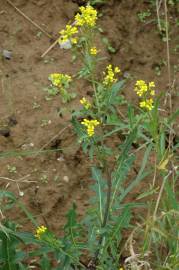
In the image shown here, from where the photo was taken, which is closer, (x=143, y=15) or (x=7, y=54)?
(x=7, y=54)

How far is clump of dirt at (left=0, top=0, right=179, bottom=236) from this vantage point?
3119 mm

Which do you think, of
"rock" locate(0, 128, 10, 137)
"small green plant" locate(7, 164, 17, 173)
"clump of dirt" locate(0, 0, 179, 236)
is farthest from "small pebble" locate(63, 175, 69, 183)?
"rock" locate(0, 128, 10, 137)

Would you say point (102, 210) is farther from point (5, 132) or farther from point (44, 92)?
point (44, 92)

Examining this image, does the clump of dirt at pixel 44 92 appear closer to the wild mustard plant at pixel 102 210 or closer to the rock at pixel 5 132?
the rock at pixel 5 132

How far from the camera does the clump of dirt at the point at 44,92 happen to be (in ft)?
10.2

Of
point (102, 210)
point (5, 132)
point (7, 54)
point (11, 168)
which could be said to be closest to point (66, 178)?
point (11, 168)

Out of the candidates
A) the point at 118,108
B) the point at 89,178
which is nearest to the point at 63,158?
the point at 89,178

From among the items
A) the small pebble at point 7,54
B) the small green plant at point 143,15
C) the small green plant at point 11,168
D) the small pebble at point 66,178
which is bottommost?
the small pebble at point 66,178

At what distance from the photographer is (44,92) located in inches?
139

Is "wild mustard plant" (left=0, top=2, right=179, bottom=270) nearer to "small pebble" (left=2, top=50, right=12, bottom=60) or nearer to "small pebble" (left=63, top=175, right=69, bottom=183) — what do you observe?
"small pebble" (left=63, top=175, right=69, bottom=183)

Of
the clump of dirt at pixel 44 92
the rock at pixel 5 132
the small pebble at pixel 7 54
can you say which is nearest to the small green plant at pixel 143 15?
the clump of dirt at pixel 44 92

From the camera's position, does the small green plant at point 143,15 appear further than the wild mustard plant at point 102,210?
Yes

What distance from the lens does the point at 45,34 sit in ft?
12.5

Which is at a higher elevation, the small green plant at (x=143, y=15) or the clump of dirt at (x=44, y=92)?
the small green plant at (x=143, y=15)
